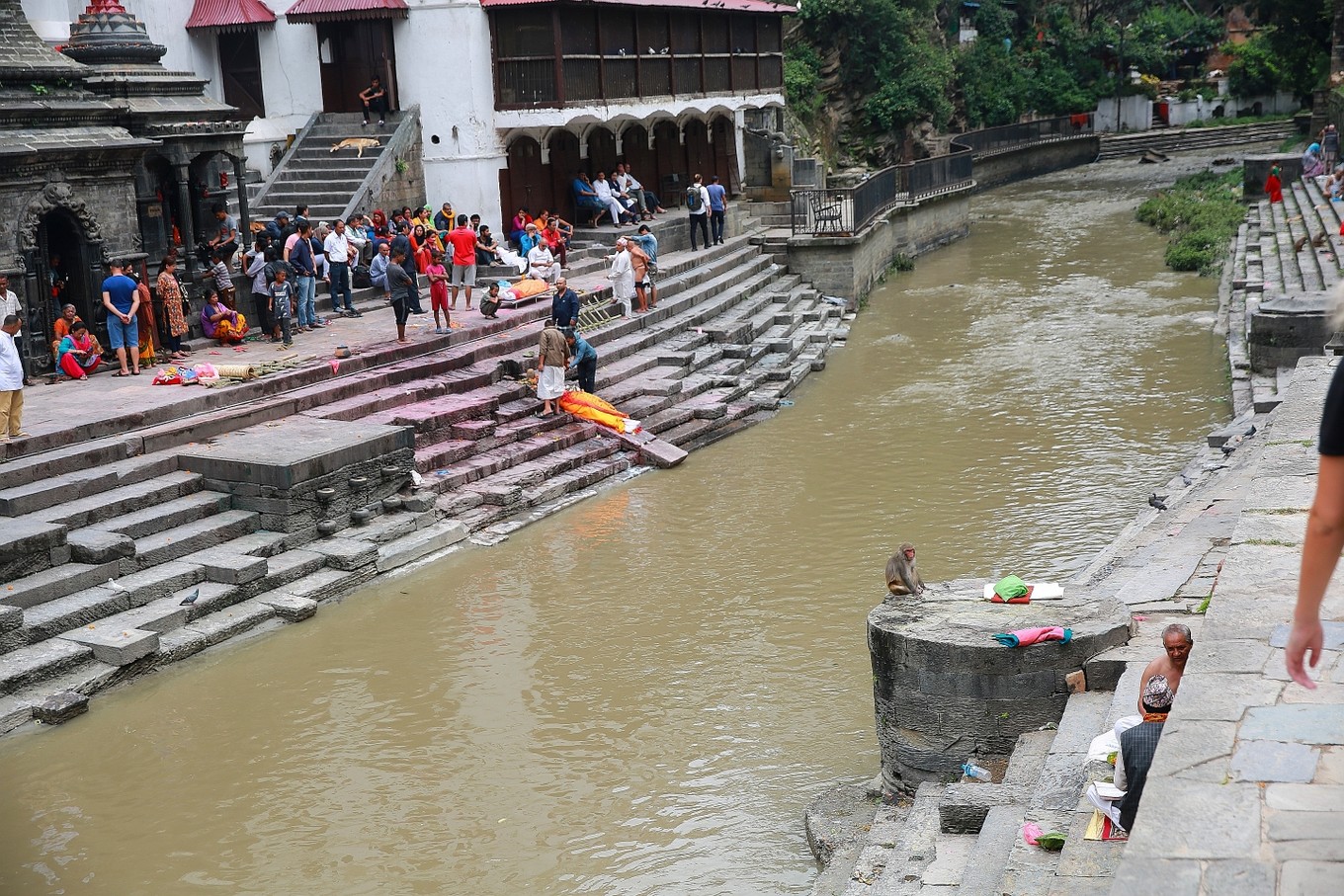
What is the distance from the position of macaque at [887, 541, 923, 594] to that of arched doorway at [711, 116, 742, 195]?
24183 mm

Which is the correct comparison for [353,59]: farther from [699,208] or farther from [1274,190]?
[1274,190]

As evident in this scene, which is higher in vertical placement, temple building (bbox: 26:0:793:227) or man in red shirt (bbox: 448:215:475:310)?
temple building (bbox: 26:0:793:227)

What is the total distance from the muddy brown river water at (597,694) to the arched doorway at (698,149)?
14.1m

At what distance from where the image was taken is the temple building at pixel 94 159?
51.0 ft

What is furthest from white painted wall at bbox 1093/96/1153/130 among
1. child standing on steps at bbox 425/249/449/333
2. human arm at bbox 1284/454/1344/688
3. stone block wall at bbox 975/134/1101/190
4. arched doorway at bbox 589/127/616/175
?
human arm at bbox 1284/454/1344/688

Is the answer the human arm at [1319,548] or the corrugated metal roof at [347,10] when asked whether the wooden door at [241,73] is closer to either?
the corrugated metal roof at [347,10]

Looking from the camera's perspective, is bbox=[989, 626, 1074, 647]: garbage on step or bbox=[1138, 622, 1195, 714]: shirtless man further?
bbox=[989, 626, 1074, 647]: garbage on step

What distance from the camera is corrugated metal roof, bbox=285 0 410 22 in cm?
2411

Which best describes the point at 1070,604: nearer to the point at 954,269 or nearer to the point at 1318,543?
the point at 1318,543

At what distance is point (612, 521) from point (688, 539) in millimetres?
1055

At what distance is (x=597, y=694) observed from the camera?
1063 centimetres

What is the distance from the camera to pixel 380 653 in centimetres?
1151

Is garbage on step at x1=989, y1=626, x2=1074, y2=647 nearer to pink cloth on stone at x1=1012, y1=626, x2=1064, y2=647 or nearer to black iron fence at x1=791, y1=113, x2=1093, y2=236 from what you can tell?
pink cloth on stone at x1=1012, y1=626, x2=1064, y2=647

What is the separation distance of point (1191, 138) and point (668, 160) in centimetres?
3116
